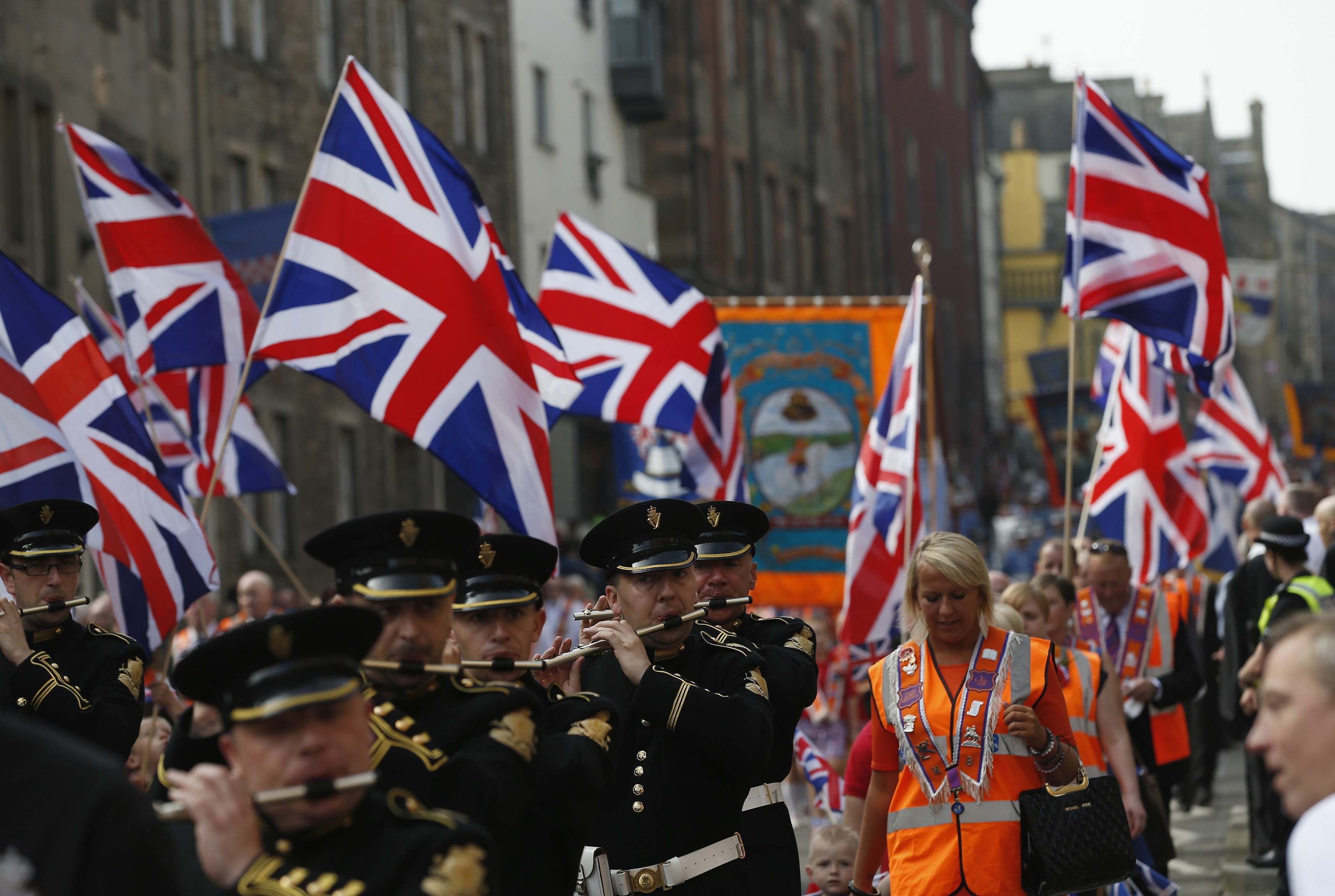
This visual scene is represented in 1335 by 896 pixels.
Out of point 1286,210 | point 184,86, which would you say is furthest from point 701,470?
point 1286,210

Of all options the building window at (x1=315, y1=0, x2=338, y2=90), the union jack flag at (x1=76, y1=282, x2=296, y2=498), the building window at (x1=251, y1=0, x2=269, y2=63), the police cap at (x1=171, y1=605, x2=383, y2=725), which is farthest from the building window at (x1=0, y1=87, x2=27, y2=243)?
the police cap at (x1=171, y1=605, x2=383, y2=725)

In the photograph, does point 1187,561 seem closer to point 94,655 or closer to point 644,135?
point 94,655

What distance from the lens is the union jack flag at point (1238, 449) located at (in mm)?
20125

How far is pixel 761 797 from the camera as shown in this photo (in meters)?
6.71

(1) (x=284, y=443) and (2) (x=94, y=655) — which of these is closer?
(2) (x=94, y=655)

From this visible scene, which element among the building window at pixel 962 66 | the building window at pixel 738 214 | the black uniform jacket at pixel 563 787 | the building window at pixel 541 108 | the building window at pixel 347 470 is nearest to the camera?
the black uniform jacket at pixel 563 787

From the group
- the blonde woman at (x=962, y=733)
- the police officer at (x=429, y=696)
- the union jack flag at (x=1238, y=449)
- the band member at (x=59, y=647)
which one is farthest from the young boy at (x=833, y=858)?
the union jack flag at (x=1238, y=449)

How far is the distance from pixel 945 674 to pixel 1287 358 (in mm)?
119509

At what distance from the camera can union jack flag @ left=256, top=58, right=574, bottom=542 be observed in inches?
340

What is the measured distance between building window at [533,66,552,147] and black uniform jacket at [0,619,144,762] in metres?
31.0

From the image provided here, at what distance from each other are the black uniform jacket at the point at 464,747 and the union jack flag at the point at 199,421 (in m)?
7.59

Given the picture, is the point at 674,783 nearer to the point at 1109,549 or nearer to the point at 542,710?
the point at 542,710

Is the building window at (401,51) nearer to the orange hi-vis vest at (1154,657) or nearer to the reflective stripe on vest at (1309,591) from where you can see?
the orange hi-vis vest at (1154,657)

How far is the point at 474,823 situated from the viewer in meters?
3.99
